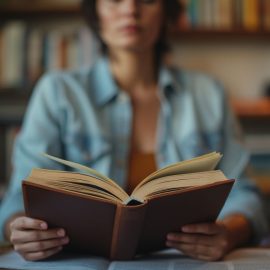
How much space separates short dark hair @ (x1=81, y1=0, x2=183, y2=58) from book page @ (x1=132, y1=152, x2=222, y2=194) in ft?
2.30

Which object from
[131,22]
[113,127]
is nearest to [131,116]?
[113,127]

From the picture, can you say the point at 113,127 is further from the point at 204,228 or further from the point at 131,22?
the point at 204,228

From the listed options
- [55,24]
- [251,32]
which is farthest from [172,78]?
[55,24]

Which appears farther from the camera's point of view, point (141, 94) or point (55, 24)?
point (55, 24)

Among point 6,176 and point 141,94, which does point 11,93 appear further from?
point 141,94

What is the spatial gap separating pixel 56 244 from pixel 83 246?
0.05m

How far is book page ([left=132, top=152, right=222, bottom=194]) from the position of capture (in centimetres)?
63

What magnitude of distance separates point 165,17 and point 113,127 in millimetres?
368

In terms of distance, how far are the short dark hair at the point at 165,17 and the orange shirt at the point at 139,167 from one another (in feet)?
1.13

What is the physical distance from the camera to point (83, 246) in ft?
2.29

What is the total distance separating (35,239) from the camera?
2.18 feet

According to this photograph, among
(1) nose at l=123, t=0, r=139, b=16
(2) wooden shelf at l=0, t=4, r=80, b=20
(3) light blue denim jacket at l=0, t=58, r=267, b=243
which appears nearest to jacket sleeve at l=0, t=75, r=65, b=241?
(3) light blue denim jacket at l=0, t=58, r=267, b=243

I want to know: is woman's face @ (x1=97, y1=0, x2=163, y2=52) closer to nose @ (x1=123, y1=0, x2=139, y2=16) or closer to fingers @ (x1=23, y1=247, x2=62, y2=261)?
nose @ (x1=123, y1=0, x2=139, y2=16)

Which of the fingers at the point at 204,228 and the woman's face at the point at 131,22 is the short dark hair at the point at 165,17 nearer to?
the woman's face at the point at 131,22
